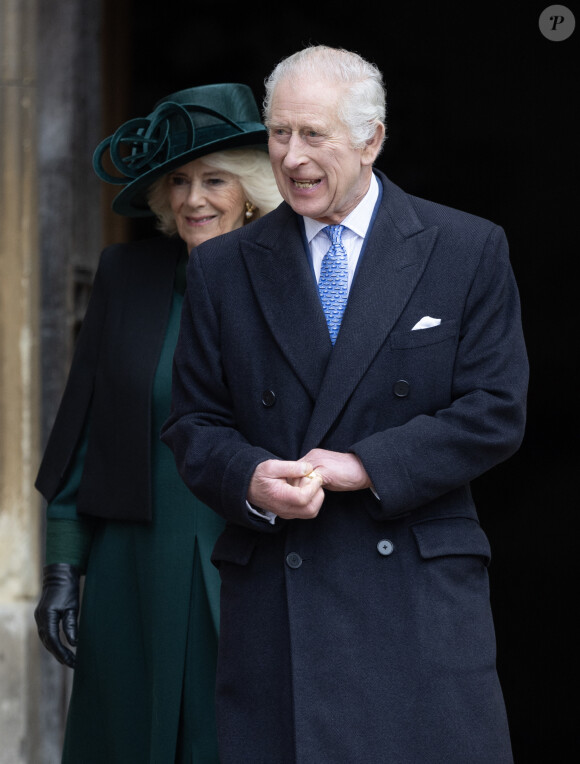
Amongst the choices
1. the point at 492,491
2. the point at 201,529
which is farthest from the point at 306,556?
the point at 492,491

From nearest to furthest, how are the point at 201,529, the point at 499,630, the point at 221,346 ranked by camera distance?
the point at 221,346 → the point at 201,529 → the point at 499,630

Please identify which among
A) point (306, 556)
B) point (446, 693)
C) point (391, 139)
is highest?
point (391, 139)

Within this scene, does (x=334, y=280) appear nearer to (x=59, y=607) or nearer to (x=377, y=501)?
(x=377, y=501)

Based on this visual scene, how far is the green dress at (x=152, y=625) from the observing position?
3572 millimetres

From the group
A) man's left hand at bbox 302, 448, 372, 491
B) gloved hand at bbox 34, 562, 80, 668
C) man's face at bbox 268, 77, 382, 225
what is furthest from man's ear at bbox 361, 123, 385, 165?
gloved hand at bbox 34, 562, 80, 668

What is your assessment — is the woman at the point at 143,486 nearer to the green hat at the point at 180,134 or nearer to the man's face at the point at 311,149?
the green hat at the point at 180,134

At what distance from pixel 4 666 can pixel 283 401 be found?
225 centimetres

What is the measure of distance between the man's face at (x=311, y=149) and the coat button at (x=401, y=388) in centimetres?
34

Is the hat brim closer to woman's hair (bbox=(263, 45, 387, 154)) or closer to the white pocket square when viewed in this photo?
woman's hair (bbox=(263, 45, 387, 154))

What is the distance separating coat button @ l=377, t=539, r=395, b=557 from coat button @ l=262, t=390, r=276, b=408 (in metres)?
0.32

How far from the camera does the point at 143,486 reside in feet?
11.9

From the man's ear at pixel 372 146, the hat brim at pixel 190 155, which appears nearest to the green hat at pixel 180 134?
the hat brim at pixel 190 155

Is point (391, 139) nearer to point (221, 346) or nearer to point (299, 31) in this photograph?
point (299, 31)

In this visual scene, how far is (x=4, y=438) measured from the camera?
4.67 metres
